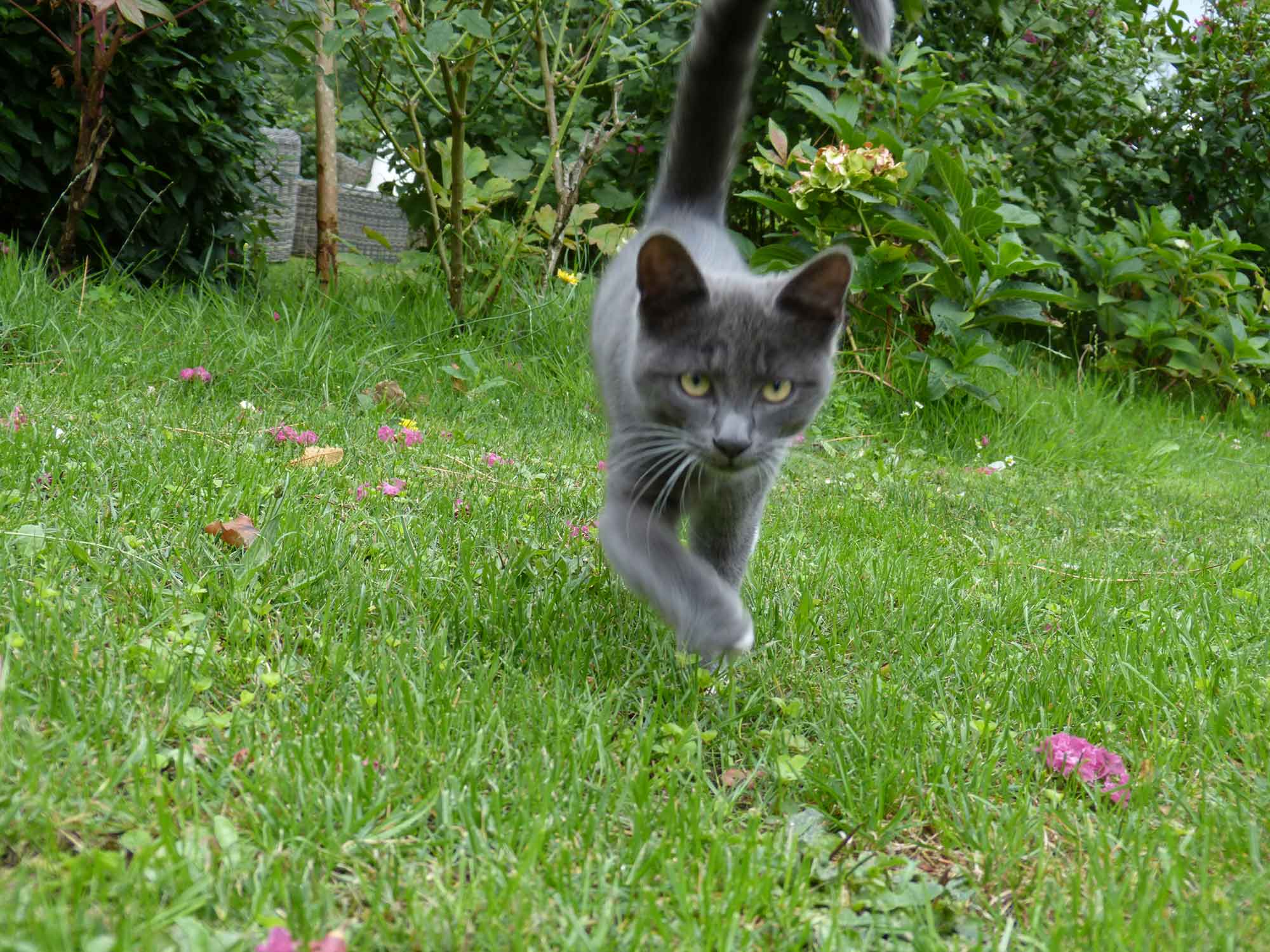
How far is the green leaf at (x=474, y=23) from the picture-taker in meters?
3.62

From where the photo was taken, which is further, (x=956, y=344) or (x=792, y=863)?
(x=956, y=344)

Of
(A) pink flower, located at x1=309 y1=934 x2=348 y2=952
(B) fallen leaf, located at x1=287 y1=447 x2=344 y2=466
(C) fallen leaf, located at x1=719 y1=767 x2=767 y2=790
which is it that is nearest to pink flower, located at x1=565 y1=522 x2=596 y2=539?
(B) fallen leaf, located at x1=287 y1=447 x2=344 y2=466

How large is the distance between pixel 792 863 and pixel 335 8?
4047 millimetres

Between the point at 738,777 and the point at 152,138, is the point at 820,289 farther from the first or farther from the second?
the point at 152,138

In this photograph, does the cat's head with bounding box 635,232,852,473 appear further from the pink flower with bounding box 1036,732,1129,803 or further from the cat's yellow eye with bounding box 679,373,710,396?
the pink flower with bounding box 1036,732,1129,803

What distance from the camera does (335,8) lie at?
4234mm

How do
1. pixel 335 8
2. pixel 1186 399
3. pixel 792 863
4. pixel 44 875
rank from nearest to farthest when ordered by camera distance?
pixel 44 875 < pixel 792 863 < pixel 335 8 < pixel 1186 399

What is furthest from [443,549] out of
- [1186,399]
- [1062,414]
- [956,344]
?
[1186,399]

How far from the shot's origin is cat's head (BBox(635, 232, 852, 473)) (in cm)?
177

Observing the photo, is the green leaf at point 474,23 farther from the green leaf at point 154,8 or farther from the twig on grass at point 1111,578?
the twig on grass at point 1111,578

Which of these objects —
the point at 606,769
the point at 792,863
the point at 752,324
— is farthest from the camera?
the point at 752,324

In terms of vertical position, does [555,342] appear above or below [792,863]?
below

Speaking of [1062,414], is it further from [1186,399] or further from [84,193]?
[84,193]

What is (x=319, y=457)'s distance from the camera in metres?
2.79
